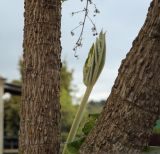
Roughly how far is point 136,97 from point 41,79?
696mm

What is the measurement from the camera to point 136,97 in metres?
1.68

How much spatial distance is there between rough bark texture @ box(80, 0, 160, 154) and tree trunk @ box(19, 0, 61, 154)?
53 cm

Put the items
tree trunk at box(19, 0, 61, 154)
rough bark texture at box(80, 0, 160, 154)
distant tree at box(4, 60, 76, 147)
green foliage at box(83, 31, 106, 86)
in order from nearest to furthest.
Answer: rough bark texture at box(80, 0, 160, 154) < green foliage at box(83, 31, 106, 86) < tree trunk at box(19, 0, 61, 154) < distant tree at box(4, 60, 76, 147)

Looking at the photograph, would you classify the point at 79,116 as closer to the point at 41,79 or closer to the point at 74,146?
the point at 74,146

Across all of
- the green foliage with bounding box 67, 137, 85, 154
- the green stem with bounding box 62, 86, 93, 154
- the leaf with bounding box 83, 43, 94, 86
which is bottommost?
the green foliage with bounding box 67, 137, 85, 154

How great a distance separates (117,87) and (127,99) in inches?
2.3

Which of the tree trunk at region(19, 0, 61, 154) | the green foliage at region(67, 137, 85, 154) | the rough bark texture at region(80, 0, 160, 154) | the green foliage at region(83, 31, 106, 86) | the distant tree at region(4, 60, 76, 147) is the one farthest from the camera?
the distant tree at region(4, 60, 76, 147)

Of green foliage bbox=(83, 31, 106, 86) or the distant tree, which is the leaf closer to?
green foliage bbox=(83, 31, 106, 86)

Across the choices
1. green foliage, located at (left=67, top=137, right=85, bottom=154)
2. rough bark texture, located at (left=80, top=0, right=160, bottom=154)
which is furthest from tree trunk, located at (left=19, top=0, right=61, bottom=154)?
rough bark texture, located at (left=80, top=0, right=160, bottom=154)

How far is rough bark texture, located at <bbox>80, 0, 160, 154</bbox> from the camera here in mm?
1664

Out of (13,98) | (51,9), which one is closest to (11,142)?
(13,98)

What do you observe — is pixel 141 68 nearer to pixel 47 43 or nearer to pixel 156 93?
pixel 156 93

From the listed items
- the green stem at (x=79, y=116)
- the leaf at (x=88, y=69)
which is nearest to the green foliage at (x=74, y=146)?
the green stem at (x=79, y=116)

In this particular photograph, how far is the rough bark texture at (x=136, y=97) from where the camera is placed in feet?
5.46
